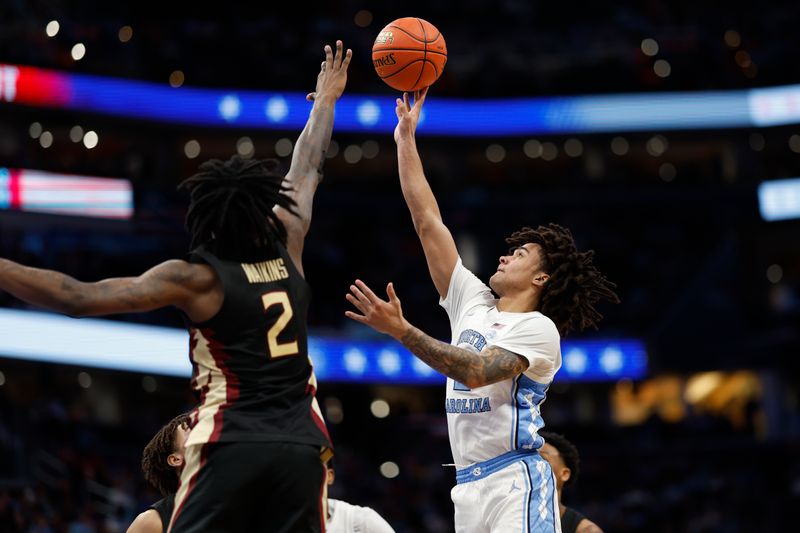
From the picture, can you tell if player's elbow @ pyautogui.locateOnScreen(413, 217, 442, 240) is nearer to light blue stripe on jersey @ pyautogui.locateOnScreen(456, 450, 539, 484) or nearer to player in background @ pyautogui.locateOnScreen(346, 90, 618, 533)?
player in background @ pyautogui.locateOnScreen(346, 90, 618, 533)

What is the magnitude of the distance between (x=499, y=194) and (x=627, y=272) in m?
3.89

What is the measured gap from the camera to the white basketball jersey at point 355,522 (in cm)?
659

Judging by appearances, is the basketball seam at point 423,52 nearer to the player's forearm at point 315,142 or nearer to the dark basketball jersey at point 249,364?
the player's forearm at point 315,142

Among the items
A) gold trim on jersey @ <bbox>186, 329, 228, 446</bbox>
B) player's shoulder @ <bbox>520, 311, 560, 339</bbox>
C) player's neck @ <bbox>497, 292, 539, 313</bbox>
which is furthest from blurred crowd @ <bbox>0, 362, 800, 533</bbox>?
gold trim on jersey @ <bbox>186, 329, 228, 446</bbox>

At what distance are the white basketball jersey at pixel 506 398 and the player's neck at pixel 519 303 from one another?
0.11m

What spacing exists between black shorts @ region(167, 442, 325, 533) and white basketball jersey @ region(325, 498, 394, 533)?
2099mm

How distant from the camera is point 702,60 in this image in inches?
1188

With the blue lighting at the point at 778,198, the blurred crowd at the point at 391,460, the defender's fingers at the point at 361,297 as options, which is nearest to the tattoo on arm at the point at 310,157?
the defender's fingers at the point at 361,297

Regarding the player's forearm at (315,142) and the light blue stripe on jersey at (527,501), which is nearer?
the player's forearm at (315,142)

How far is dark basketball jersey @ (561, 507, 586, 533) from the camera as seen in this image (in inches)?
294

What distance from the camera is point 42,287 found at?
425 cm

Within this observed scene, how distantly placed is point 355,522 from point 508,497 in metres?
1.03

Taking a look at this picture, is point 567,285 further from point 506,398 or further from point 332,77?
point 332,77

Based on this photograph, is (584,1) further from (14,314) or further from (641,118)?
(14,314)
